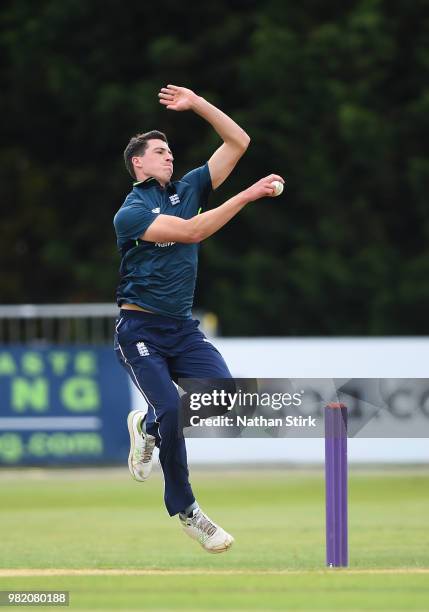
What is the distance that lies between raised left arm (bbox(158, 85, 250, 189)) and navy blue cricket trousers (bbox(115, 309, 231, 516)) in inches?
36.9

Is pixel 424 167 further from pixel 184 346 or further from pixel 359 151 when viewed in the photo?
pixel 184 346

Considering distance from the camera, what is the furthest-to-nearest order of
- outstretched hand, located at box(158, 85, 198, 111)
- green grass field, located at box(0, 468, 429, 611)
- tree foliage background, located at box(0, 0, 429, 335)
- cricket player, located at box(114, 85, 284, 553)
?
tree foliage background, located at box(0, 0, 429, 335), cricket player, located at box(114, 85, 284, 553), outstretched hand, located at box(158, 85, 198, 111), green grass field, located at box(0, 468, 429, 611)

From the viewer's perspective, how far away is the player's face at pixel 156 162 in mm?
9039

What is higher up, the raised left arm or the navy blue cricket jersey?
the raised left arm

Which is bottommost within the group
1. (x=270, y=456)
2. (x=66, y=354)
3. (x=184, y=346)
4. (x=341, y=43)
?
(x=270, y=456)

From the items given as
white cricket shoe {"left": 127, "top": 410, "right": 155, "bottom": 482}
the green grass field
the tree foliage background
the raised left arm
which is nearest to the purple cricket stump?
the green grass field

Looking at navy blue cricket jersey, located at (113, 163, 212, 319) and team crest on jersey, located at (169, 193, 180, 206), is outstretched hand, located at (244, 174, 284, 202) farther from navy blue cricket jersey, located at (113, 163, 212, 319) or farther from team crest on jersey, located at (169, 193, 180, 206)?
team crest on jersey, located at (169, 193, 180, 206)

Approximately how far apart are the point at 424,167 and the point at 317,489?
12548mm

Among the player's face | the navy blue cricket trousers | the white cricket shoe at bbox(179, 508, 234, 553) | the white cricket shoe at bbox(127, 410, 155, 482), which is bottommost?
the white cricket shoe at bbox(179, 508, 234, 553)

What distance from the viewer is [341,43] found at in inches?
1150

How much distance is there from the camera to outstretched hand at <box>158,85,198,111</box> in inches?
344

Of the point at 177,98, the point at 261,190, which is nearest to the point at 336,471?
the point at 261,190

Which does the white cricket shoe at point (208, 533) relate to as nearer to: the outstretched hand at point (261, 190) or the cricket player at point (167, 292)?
the cricket player at point (167, 292)

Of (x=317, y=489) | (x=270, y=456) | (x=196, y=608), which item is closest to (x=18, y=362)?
(x=270, y=456)
